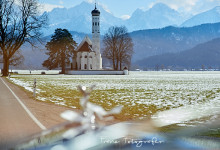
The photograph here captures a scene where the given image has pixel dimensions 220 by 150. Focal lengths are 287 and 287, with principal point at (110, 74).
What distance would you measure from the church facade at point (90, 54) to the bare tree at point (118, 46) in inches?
585

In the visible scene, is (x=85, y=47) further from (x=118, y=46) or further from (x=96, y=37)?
(x=118, y=46)

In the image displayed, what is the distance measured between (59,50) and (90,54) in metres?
13.1

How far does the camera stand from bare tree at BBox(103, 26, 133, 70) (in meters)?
81.9

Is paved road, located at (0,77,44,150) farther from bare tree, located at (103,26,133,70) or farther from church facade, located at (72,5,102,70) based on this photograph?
church facade, located at (72,5,102,70)

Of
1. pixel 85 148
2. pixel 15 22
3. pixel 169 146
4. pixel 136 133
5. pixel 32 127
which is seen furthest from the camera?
pixel 15 22

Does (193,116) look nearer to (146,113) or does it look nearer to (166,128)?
(146,113)

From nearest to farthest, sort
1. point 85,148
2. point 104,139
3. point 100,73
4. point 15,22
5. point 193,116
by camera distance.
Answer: point 85,148
point 104,139
point 193,116
point 15,22
point 100,73

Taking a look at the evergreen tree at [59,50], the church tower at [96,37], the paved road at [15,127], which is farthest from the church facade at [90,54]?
the paved road at [15,127]

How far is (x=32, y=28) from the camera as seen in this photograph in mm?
53219

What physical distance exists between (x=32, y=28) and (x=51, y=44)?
40.0 m

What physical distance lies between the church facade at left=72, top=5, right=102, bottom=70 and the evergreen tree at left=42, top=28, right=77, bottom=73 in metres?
6.32

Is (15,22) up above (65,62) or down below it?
above

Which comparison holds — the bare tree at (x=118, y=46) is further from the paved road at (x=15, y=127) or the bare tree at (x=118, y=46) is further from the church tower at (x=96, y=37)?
the paved road at (x=15, y=127)

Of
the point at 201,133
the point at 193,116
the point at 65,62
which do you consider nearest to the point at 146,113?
the point at 193,116
